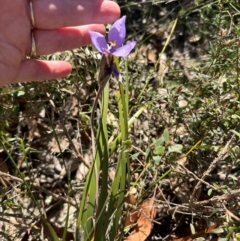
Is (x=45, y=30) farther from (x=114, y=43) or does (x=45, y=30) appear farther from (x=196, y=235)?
(x=196, y=235)

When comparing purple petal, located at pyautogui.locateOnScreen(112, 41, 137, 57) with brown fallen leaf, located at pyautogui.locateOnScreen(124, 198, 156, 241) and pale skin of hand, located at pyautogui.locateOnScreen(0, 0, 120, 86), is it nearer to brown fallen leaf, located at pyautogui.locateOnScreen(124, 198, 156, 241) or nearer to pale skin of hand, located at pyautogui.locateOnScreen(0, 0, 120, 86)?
pale skin of hand, located at pyautogui.locateOnScreen(0, 0, 120, 86)

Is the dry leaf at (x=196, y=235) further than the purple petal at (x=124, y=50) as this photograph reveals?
Yes

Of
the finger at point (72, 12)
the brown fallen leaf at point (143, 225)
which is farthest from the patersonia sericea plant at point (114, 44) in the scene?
the brown fallen leaf at point (143, 225)

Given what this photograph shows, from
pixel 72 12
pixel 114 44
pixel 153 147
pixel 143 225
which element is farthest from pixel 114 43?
pixel 143 225

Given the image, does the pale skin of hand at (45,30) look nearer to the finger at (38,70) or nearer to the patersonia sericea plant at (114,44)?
the finger at (38,70)

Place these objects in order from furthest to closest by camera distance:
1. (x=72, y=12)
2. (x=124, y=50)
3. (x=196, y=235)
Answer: (x=196, y=235)
(x=72, y=12)
(x=124, y=50)

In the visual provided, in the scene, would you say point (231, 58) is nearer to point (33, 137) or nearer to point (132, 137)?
point (132, 137)
